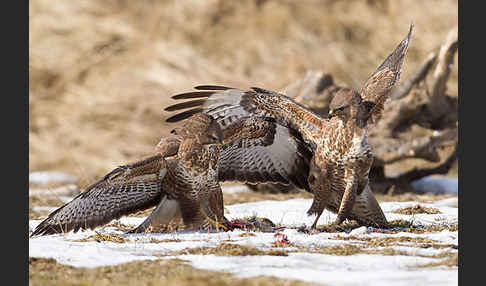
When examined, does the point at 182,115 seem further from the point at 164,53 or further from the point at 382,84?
the point at 164,53

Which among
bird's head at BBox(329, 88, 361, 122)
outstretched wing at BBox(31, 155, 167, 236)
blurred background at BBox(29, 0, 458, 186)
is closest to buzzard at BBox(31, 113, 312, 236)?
outstretched wing at BBox(31, 155, 167, 236)

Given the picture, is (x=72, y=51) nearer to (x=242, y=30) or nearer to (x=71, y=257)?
(x=242, y=30)

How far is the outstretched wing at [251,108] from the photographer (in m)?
6.02

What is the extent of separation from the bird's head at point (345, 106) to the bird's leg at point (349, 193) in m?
0.48

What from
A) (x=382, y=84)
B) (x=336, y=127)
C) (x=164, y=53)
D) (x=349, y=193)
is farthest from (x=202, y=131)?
(x=164, y=53)

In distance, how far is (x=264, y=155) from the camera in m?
6.71

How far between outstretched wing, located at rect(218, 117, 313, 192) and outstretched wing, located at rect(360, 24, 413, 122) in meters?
0.77

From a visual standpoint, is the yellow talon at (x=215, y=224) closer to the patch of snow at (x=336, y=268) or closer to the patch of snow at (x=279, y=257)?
the patch of snow at (x=279, y=257)

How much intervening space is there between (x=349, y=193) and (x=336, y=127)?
0.59m

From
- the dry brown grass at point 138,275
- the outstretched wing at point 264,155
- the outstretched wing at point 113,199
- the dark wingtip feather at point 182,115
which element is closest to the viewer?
the dry brown grass at point 138,275

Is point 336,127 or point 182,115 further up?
point 182,115

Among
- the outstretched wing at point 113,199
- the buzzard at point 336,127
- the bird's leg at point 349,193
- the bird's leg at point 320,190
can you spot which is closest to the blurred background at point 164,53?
the buzzard at point 336,127

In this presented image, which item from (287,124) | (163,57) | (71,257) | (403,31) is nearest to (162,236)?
(71,257)

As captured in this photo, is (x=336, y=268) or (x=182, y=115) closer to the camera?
(x=336, y=268)
